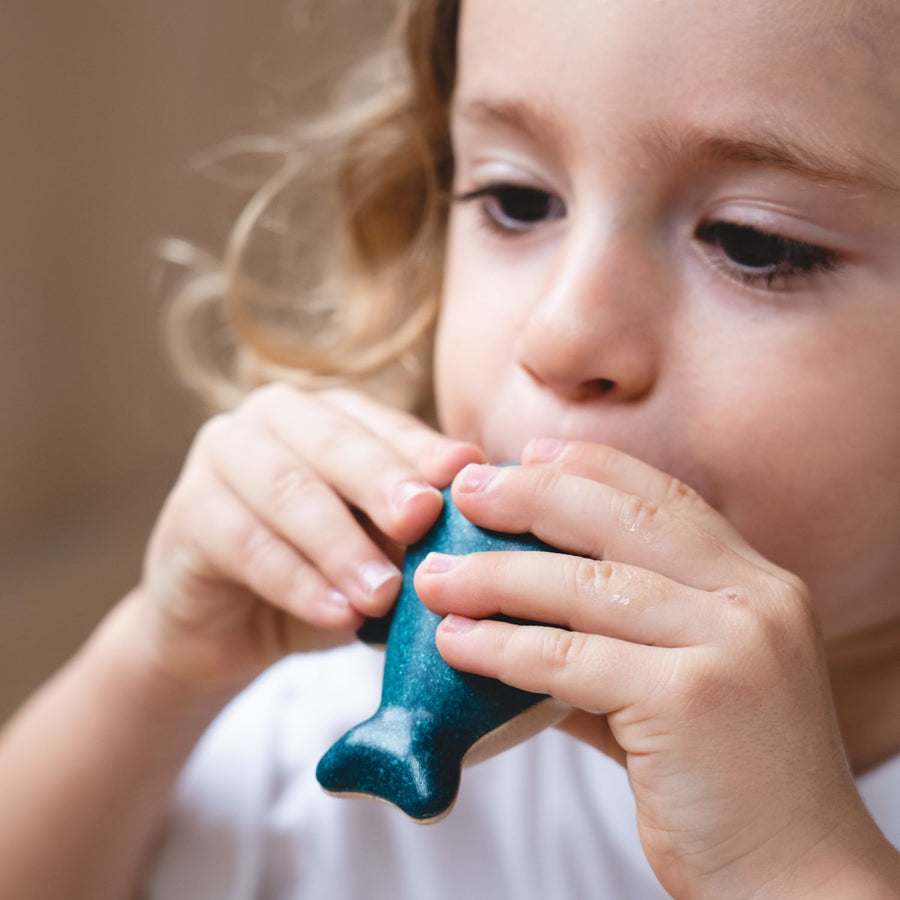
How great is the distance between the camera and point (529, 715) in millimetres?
504

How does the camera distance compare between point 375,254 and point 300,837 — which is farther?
point 375,254

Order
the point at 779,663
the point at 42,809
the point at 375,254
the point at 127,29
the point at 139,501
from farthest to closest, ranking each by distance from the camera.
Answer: the point at 139,501 → the point at 127,29 → the point at 375,254 → the point at 42,809 → the point at 779,663

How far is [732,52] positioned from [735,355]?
14 cm

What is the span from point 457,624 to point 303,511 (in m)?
0.17

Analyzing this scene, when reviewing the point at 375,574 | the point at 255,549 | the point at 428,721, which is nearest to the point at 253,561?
the point at 255,549

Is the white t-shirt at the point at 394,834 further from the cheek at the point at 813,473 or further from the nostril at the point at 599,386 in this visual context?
the nostril at the point at 599,386

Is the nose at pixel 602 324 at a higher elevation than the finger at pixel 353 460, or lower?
higher

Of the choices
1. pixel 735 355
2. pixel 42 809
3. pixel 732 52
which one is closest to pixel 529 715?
pixel 735 355

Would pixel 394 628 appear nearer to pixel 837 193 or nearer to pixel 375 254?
pixel 837 193

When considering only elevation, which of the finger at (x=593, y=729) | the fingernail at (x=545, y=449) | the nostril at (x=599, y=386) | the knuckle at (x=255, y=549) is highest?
the nostril at (x=599, y=386)

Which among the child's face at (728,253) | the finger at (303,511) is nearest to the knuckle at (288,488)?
the finger at (303,511)

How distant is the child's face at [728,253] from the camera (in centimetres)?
53

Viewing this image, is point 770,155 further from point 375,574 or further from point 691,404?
point 375,574

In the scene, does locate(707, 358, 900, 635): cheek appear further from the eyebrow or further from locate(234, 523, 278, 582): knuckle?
locate(234, 523, 278, 582): knuckle
